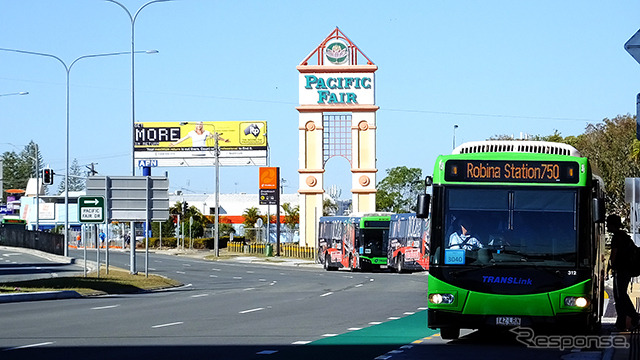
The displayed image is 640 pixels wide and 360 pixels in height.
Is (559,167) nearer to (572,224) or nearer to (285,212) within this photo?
(572,224)

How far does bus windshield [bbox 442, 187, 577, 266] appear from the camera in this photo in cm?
1520

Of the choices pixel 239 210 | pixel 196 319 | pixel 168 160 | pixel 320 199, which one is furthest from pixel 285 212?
pixel 196 319

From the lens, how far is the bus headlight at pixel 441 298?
49.8 feet

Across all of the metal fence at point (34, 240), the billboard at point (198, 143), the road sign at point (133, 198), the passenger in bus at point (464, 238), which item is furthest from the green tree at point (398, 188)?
the passenger in bus at point (464, 238)

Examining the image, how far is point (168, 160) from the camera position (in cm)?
11175

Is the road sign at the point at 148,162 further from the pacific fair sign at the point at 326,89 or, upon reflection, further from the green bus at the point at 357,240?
the green bus at the point at 357,240

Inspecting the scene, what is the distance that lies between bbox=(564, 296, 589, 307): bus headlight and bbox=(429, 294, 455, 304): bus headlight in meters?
1.59

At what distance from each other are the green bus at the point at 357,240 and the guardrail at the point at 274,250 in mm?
15624

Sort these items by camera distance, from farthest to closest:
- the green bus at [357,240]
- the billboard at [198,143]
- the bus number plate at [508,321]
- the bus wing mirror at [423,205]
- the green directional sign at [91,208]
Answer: the billboard at [198,143] → the green bus at [357,240] → the green directional sign at [91,208] → the bus wing mirror at [423,205] → the bus number plate at [508,321]

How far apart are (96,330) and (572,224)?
8.19 m

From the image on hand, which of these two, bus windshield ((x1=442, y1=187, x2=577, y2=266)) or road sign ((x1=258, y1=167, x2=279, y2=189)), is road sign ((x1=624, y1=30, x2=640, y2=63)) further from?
road sign ((x1=258, y1=167, x2=279, y2=189))

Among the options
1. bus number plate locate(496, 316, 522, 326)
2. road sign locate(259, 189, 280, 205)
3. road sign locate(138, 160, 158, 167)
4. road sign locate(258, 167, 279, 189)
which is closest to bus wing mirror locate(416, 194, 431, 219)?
bus number plate locate(496, 316, 522, 326)

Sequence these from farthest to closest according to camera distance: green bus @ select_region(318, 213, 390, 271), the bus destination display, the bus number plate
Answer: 1. green bus @ select_region(318, 213, 390, 271)
2. the bus destination display
3. the bus number plate

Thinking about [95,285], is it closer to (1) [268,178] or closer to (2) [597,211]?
(2) [597,211]
